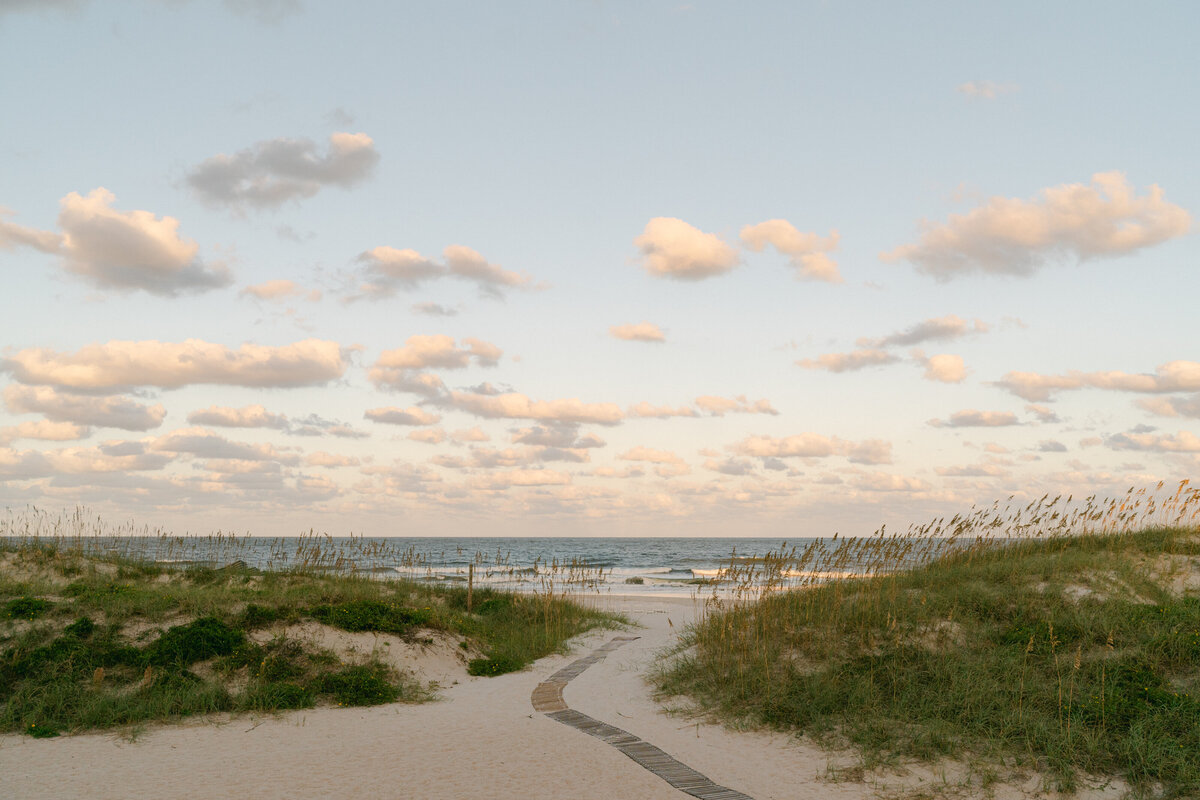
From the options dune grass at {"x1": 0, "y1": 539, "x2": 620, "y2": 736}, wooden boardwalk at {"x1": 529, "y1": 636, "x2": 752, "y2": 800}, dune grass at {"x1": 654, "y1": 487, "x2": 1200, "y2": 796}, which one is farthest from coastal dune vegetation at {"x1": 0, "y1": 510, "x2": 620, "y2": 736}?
dune grass at {"x1": 654, "y1": 487, "x2": 1200, "y2": 796}

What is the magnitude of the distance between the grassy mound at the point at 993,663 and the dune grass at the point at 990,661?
3 cm

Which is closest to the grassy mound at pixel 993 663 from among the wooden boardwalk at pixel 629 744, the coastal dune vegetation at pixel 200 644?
the wooden boardwalk at pixel 629 744

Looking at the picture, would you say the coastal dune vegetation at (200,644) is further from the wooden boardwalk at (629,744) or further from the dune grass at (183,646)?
the wooden boardwalk at (629,744)

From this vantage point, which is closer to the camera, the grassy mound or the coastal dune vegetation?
the grassy mound

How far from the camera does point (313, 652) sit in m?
13.8

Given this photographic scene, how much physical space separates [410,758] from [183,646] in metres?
5.71

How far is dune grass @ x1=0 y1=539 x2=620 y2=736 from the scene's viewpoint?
38.4 ft

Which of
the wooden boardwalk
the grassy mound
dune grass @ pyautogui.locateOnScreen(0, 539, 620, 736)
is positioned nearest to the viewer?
the wooden boardwalk

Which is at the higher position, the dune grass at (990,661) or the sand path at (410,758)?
the dune grass at (990,661)

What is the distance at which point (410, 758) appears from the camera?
32.1 feet

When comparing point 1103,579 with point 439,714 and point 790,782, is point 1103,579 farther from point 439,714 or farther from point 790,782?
point 439,714

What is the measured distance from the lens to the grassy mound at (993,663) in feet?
30.0

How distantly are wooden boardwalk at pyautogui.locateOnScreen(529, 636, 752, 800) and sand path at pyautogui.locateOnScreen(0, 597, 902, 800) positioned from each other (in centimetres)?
15

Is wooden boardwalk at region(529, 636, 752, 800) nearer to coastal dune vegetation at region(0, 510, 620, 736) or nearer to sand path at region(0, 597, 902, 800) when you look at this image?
sand path at region(0, 597, 902, 800)
